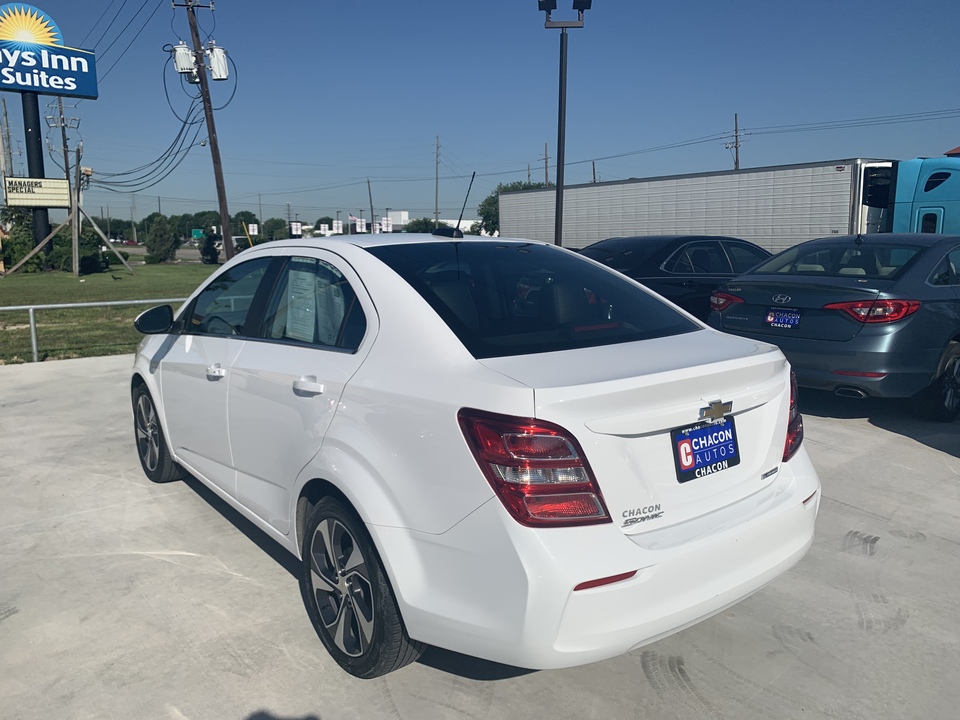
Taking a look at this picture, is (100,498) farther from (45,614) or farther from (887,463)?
(887,463)

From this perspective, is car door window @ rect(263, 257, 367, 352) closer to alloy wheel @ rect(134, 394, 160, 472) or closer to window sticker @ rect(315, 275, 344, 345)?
window sticker @ rect(315, 275, 344, 345)

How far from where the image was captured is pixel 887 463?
5594mm

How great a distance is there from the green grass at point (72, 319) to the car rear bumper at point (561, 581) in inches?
419

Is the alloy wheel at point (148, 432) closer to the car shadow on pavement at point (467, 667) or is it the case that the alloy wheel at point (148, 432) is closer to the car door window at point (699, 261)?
the car shadow on pavement at point (467, 667)

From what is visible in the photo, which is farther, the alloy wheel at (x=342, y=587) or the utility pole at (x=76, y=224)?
the utility pole at (x=76, y=224)

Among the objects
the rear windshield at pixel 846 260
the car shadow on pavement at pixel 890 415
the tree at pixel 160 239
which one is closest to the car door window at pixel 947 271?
the rear windshield at pixel 846 260

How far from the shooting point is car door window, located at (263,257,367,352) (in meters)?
3.09

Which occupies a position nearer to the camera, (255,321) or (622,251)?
(255,321)

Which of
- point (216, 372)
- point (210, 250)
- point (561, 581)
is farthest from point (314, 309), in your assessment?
point (210, 250)

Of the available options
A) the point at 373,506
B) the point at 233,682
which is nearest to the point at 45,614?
the point at 233,682

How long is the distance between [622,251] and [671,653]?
24.3 ft

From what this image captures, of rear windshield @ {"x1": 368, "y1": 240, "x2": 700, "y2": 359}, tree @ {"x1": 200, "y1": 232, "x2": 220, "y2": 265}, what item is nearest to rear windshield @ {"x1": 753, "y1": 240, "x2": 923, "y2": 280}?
rear windshield @ {"x1": 368, "y1": 240, "x2": 700, "y2": 359}

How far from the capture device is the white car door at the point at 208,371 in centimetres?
386

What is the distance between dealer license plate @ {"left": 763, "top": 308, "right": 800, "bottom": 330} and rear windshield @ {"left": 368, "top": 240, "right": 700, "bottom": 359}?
323cm
